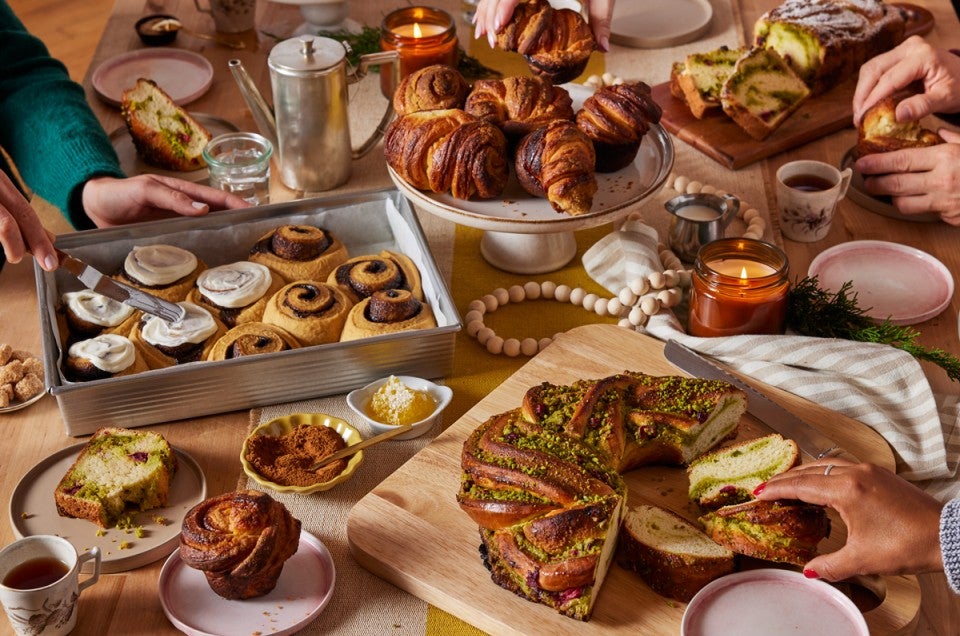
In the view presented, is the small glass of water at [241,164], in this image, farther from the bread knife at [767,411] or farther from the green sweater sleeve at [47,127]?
the bread knife at [767,411]

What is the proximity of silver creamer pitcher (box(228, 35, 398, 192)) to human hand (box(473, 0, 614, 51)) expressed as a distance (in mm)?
262

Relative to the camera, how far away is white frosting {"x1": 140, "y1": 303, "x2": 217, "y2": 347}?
218 cm

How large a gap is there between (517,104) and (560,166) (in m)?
0.26

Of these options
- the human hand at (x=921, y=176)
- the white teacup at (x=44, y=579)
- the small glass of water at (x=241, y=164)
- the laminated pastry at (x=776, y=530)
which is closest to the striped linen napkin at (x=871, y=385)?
the laminated pastry at (x=776, y=530)

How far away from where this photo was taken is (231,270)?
236 centimetres

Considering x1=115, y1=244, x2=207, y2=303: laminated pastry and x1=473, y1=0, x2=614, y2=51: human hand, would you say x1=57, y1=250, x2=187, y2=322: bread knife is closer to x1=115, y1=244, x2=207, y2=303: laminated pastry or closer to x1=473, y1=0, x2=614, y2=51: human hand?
x1=115, y1=244, x2=207, y2=303: laminated pastry

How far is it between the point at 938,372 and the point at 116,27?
2.77m

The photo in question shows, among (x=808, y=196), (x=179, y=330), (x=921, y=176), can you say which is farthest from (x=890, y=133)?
(x=179, y=330)

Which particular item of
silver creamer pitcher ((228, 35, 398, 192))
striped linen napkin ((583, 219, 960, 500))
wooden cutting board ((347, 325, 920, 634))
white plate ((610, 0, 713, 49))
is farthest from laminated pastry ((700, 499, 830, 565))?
white plate ((610, 0, 713, 49))

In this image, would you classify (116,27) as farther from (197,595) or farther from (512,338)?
(197,595)

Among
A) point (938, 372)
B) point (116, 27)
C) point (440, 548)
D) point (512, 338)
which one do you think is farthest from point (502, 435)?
point (116, 27)

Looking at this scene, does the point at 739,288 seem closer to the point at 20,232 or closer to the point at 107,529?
the point at 107,529

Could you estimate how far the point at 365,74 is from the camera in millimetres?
2859

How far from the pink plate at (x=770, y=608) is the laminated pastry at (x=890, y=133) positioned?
4.84 feet
